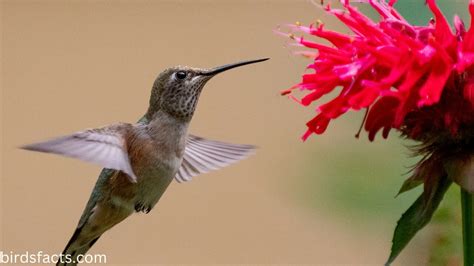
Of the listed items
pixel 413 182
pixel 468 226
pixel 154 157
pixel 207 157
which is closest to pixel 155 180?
pixel 154 157

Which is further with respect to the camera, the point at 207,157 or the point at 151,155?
the point at 207,157

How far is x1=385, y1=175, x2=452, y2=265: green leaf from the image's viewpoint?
946mm

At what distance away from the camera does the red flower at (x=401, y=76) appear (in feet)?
2.89

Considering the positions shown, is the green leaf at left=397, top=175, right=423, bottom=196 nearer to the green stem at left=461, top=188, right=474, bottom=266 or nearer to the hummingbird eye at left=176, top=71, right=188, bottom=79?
the green stem at left=461, top=188, right=474, bottom=266

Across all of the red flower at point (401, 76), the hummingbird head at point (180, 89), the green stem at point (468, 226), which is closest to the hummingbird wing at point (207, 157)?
the hummingbird head at point (180, 89)

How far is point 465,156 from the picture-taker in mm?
915

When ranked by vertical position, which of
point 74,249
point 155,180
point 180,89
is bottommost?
point 74,249

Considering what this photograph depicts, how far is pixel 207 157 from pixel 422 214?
56 cm

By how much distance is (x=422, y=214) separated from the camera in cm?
95

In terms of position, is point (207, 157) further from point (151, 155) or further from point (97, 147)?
point (97, 147)

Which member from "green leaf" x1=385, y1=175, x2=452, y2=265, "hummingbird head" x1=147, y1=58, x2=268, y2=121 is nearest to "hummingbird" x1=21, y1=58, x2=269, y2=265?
"hummingbird head" x1=147, y1=58, x2=268, y2=121

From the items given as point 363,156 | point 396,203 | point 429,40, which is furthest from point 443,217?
point 429,40

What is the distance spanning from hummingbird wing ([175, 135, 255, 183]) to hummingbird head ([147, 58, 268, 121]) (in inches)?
4.1

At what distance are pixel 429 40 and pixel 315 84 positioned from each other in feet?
0.48
